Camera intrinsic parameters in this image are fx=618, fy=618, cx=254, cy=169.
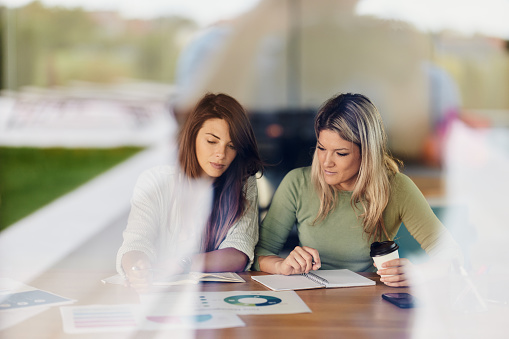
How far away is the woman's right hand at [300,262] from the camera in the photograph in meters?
1.84

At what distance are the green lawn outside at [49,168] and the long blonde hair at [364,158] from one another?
5.67 metres

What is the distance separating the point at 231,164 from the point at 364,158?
0.44 metres

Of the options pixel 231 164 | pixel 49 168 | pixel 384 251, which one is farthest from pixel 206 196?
pixel 49 168

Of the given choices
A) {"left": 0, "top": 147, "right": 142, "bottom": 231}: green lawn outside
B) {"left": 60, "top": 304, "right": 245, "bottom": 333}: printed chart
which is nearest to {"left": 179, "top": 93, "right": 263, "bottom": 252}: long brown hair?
{"left": 60, "top": 304, "right": 245, "bottom": 333}: printed chart

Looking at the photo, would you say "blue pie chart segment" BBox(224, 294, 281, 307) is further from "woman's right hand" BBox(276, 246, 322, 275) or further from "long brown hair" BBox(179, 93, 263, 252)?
"long brown hair" BBox(179, 93, 263, 252)

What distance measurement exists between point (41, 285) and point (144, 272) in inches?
12.0

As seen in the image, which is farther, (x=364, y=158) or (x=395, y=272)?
(x=364, y=158)

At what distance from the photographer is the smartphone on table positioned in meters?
1.56

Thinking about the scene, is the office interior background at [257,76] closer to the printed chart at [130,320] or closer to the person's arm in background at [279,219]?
the person's arm in background at [279,219]

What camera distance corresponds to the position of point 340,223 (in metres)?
2.10

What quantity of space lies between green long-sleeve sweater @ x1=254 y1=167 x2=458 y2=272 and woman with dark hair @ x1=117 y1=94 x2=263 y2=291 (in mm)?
74

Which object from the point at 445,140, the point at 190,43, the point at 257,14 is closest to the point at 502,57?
the point at 445,140

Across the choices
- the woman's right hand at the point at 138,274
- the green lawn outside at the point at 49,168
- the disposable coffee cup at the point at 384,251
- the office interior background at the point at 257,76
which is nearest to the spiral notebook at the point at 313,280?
the disposable coffee cup at the point at 384,251

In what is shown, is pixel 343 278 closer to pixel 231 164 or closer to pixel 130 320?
pixel 231 164
